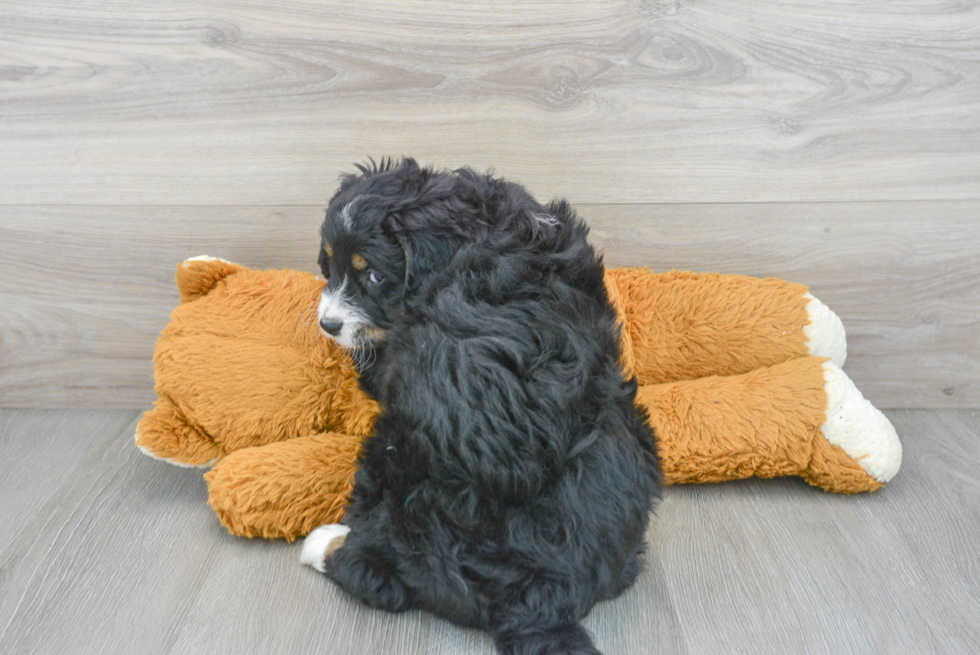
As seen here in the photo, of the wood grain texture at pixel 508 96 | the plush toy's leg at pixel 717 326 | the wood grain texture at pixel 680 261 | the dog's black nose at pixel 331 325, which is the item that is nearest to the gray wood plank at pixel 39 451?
the wood grain texture at pixel 680 261

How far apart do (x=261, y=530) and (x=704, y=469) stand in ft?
3.36

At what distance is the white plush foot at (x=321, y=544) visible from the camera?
1.40m

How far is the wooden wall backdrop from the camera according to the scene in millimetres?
1819

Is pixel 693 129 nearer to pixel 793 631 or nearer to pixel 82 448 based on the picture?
pixel 793 631

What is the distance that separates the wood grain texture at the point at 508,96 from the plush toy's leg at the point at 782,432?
56cm

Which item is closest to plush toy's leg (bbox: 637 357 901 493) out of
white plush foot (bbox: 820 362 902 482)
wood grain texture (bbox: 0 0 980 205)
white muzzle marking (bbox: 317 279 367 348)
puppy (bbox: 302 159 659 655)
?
white plush foot (bbox: 820 362 902 482)

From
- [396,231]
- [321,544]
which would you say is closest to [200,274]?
[396,231]

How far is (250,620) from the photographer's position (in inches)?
51.8

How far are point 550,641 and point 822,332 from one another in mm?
1085

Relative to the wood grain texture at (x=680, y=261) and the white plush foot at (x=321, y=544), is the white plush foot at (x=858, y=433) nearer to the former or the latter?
the wood grain texture at (x=680, y=261)

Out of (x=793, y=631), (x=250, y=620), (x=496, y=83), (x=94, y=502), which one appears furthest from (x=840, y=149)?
(x=94, y=502)

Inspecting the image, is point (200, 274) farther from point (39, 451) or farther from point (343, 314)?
point (39, 451)

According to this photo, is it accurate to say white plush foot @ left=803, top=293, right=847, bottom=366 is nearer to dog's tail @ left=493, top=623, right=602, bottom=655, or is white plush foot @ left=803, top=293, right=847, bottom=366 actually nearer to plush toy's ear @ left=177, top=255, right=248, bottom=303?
dog's tail @ left=493, top=623, right=602, bottom=655

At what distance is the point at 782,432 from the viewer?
1638mm
